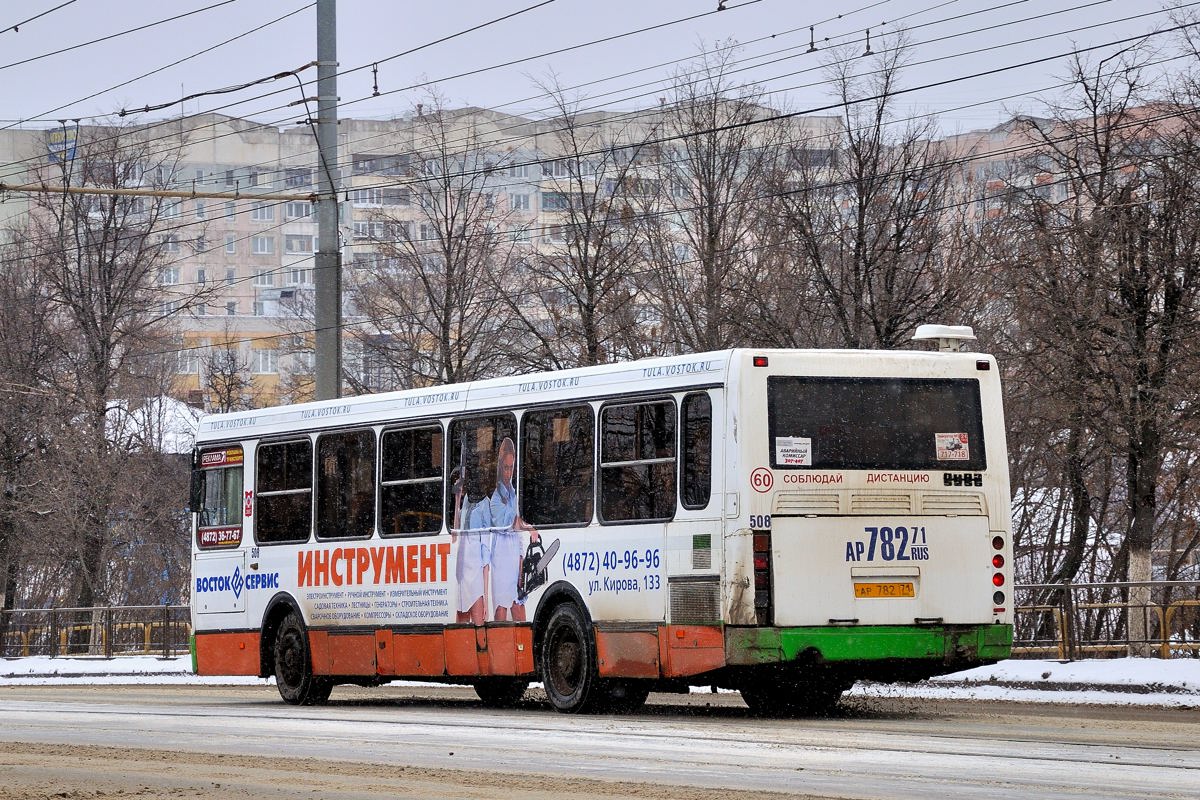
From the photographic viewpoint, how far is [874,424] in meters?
15.7

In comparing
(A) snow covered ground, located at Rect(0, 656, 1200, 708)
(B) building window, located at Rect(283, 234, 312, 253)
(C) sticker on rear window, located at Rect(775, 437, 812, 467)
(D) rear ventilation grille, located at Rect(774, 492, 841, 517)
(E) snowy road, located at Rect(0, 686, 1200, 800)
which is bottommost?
(E) snowy road, located at Rect(0, 686, 1200, 800)

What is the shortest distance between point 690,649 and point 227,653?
744cm

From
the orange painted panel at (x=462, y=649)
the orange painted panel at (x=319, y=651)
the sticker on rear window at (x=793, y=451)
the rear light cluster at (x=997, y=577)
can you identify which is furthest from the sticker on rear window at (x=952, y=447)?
the orange painted panel at (x=319, y=651)

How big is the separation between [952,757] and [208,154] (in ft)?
349

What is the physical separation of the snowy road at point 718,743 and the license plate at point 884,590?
0.94 metres

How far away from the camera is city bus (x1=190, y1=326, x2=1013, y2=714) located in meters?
15.4

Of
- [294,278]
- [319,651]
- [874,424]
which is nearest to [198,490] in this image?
[319,651]

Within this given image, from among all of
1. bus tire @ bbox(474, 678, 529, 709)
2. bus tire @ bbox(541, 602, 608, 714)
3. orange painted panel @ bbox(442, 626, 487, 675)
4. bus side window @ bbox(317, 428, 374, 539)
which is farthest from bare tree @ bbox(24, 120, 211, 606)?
bus tire @ bbox(541, 602, 608, 714)

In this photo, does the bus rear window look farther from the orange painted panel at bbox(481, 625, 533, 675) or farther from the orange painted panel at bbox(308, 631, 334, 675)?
the orange painted panel at bbox(308, 631, 334, 675)

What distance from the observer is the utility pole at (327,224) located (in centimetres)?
2722

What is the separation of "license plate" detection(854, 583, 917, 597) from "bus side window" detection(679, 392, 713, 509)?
1313 millimetres

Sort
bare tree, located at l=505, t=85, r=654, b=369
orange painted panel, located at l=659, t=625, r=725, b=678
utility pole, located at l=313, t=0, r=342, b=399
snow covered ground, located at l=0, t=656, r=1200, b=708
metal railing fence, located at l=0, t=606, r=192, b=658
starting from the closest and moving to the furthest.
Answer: orange painted panel, located at l=659, t=625, r=725, b=678, snow covered ground, located at l=0, t=656, r=1200, b=708, utility pole, located at l=313, t=0, r=342, b=399, metal railing fence, located at l=0, t=606, r=192, b=658, bare tree, located at l=505, t=85, r=654, b=369

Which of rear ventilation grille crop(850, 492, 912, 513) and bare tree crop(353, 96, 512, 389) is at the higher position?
bare tree crop(353, 96, 512, 389)

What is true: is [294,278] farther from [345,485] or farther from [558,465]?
[558,465]
